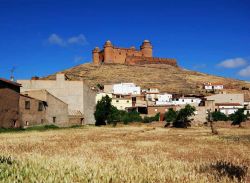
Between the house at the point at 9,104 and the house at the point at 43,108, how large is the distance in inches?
57.3

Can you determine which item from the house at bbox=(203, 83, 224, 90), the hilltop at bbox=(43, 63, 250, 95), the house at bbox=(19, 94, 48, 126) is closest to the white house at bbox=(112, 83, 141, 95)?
the hilltop at bbox=(43, 63, 250, 95)

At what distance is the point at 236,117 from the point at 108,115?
2225 cm

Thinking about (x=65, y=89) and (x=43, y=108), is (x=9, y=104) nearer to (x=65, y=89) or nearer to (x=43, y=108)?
(x=43, y=108)

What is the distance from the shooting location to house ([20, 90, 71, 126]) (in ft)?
166

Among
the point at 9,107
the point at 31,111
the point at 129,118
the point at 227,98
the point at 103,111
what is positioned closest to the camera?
the point at 9,107

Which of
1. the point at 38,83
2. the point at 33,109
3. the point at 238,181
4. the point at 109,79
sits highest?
the point at 109,79

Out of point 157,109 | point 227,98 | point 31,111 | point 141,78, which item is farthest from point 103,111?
point 141,78

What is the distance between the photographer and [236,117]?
65375mm

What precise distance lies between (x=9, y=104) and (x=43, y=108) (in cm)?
883

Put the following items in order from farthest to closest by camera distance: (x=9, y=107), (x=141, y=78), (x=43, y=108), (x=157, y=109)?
(x=141, y=78)
(x=157, y=109)
(x=43, y=108)
(x=9, y=107)

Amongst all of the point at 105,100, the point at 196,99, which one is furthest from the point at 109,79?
the point at 105,100

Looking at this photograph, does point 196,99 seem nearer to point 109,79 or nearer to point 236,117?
point 236,117

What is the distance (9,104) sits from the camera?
46625mm

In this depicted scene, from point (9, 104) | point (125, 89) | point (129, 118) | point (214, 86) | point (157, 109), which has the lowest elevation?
point (129, 118)
